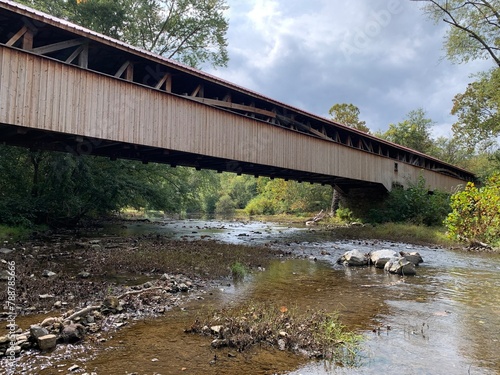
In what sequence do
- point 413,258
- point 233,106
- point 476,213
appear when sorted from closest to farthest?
point 413,258, point 476,213, point 233,106

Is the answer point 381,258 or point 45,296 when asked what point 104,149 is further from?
point 381,258

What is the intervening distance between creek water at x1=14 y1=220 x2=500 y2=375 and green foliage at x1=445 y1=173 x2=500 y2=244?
3.70m

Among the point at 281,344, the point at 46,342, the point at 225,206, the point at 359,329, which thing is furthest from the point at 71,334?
the point at 225,206

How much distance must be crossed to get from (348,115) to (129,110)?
30.4 metres

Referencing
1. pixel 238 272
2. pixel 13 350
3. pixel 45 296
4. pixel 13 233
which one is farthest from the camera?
pixel 13 233

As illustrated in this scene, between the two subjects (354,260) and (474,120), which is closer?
(354,260)

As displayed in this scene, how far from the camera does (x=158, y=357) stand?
336 centimetres

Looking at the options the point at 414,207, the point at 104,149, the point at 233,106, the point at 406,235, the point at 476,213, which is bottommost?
the point at 406,235

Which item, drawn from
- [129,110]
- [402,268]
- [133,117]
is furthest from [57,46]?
[402,268]

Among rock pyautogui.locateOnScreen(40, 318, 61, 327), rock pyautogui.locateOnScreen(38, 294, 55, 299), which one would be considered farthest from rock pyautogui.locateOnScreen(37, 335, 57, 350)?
rock pyautogui.locateOnScreen(38, 294, 55, 299)

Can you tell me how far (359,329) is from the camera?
4.32m

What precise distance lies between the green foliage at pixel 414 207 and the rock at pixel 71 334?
19413 millimetres

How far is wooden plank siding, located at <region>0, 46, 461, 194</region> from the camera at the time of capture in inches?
305

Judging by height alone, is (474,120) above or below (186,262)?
above
